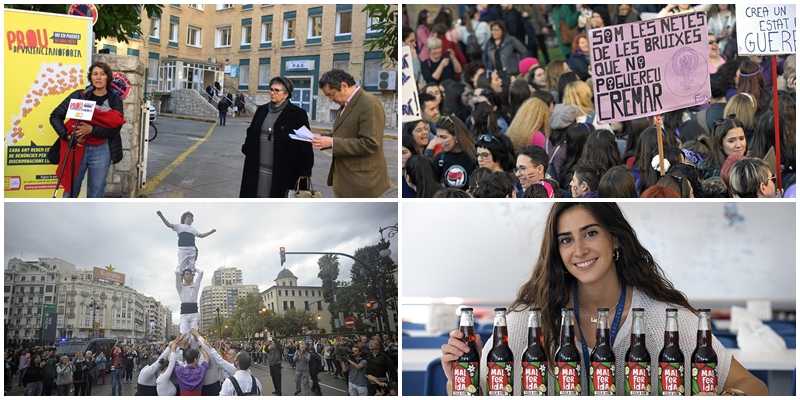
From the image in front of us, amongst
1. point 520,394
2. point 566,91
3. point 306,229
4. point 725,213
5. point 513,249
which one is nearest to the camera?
point 520,394

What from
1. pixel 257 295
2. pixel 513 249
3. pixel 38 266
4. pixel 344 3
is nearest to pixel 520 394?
pixel 257 295

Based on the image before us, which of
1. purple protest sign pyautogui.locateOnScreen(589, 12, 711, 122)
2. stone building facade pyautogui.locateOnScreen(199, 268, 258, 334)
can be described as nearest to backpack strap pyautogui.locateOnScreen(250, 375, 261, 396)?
stone building facade pyautogui.locateOnScreen(199, 268, 258, 334)

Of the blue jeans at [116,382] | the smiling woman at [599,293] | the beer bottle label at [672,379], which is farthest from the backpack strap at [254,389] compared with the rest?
the beer bottle label at [672,379]

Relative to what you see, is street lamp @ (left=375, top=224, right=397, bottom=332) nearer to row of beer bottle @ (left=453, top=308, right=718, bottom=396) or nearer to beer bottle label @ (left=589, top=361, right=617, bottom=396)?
row of beer bottle @ (left=453, top=308, right=718, bottom=396)

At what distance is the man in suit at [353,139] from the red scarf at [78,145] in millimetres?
701

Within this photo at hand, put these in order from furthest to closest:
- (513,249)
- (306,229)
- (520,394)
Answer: (513,249) < (306,229) < (520,394)

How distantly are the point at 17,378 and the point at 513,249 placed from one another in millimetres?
2897

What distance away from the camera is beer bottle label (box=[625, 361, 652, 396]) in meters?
2.63

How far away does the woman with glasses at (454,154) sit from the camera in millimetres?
3145

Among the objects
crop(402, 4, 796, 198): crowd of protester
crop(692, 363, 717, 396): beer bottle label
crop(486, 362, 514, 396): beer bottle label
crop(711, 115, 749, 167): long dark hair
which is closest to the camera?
crop(692, 363, 717, 396): beer bottle label

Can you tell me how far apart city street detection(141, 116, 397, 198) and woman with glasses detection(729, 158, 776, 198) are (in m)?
1.23

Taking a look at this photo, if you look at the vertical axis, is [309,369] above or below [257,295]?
below

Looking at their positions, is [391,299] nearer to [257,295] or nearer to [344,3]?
[257,295]

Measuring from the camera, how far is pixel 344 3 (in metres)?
2.94
